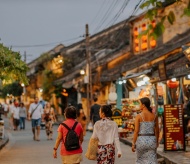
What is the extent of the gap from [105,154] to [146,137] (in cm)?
92

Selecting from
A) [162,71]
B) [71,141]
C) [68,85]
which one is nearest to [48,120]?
[162,71]

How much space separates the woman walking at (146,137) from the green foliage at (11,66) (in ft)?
35.8

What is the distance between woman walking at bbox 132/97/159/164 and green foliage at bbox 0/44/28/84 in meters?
10.9

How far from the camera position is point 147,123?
12.2 meters

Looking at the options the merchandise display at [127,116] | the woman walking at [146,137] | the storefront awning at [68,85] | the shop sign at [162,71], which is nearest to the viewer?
the woman walking at [146,137]

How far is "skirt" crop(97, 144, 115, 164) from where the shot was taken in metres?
11.7

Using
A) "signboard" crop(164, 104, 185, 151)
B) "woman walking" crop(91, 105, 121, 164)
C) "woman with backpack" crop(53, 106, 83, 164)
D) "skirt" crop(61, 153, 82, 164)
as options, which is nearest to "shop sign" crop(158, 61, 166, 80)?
"signboard" crop(164, 104, 185, 151)

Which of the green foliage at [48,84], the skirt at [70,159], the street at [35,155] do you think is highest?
the green foliage at [48,84]

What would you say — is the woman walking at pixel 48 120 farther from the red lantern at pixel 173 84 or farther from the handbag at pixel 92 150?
the handbag at pixel 92 150

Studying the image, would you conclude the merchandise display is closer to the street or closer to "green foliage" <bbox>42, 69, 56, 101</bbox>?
the street

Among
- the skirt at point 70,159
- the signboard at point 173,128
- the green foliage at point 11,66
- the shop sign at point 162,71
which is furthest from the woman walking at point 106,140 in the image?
the shop sign at point 162,71

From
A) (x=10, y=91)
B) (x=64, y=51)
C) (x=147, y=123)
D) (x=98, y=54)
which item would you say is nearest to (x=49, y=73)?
(x=64, y=51)

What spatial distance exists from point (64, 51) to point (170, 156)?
4656cm

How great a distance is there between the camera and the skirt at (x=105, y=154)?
1169 cm
